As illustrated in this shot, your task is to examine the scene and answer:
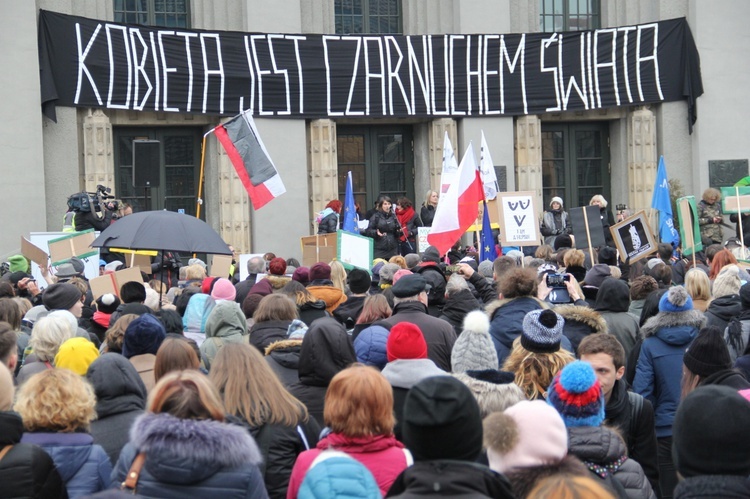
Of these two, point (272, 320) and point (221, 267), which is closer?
point (272, 320)

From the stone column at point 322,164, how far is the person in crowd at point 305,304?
12266 mm

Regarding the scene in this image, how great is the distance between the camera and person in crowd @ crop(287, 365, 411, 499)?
4.60m

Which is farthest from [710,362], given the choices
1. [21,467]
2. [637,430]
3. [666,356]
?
[21,467]

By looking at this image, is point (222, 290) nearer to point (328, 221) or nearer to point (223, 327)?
point (223, 327)

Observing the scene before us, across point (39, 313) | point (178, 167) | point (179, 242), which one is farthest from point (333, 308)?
point (178, 167)

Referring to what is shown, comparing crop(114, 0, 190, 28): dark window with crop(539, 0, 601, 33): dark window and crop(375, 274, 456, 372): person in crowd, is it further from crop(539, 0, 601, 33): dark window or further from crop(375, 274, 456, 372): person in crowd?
crop(375, 274, 456, 372): person in crowd

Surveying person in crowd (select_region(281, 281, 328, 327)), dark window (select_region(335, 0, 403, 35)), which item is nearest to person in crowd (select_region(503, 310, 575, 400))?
person in crowd (select_region(281, 281, 328, 327))

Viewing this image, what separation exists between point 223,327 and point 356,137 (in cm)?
1550

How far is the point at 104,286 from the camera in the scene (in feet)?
36.6

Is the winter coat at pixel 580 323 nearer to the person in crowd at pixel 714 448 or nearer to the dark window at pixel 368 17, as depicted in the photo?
the person in crowd at pixel 714 448

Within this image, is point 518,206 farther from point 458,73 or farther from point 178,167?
point 178,167

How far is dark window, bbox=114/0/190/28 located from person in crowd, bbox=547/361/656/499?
17964 mm

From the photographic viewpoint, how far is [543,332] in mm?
5961

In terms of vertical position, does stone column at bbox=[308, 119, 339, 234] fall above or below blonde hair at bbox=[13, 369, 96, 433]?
above
